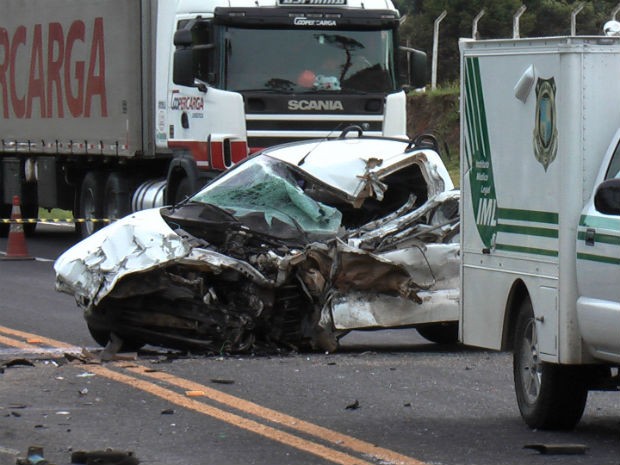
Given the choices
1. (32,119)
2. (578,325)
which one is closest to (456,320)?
(578,325)

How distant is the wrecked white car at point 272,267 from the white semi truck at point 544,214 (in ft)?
7.74

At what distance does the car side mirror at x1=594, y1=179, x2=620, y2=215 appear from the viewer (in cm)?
802

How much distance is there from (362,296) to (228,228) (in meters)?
1.11

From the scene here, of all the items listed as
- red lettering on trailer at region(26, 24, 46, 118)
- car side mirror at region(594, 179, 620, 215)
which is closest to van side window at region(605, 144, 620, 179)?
car side mirror at region(594, 179, 620, 215)

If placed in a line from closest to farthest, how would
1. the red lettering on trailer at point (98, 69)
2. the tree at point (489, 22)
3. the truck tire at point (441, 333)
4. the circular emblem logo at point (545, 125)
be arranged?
the circular emblem logo at point (545, 125) → the truck tire at point (441, 333) → the red lettering on trailer at point (98, 69) → the tree at point (489, 22)

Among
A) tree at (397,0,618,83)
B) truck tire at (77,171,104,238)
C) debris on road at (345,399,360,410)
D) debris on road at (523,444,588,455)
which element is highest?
tree at (397,0,618,83)

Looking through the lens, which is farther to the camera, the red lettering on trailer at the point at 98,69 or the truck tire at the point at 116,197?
the red lettering on trailer at the point at 98,69

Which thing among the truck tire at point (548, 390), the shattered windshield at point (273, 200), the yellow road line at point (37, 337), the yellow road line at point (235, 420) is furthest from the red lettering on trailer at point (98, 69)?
the truck tire at point (548, 390)

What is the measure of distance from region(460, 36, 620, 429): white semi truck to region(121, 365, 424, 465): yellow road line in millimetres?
1073

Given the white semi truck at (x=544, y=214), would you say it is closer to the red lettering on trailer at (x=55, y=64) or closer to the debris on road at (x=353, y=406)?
the debris on road at (x=353, y=406)

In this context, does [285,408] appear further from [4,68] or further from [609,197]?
[4,68]

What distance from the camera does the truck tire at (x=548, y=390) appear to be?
8.80 metres

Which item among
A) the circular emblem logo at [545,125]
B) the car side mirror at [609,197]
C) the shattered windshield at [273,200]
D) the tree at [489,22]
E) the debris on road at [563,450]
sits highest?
the tree at [489,22]

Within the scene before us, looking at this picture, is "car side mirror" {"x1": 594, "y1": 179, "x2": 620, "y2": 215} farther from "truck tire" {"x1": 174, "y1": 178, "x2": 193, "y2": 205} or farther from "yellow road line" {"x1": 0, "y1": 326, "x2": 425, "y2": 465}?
"truck tire" {"x1": 174, "y1": 178, "x2": 193, "y2": 205}
